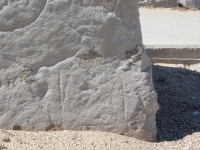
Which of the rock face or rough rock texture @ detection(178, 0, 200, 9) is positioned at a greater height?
the rock face

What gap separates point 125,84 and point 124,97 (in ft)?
0.28

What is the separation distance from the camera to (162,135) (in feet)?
12.5

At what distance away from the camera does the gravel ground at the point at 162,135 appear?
3.42 m

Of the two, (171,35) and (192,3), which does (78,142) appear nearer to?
(171,35)

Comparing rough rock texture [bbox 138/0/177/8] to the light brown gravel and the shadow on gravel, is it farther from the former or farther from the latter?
the light brown gravel

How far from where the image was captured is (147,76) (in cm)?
353

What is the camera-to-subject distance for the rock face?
11.4 feet

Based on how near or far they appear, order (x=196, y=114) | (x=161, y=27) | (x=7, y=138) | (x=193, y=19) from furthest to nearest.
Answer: (x=193, y=19)
(x=161, y=27)
(x=196, y=114)
(x=7, y=138)

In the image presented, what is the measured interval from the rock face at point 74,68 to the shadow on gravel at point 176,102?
15.0 inches

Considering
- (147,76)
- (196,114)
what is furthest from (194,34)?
(147,76)

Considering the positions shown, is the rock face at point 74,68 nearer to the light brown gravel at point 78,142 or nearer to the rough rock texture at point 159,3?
the light brown gravel at point 78,142

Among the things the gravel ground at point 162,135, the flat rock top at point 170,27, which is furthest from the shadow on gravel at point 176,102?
the flat rock top at point 170,27

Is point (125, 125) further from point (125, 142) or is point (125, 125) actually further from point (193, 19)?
point (193, 19)

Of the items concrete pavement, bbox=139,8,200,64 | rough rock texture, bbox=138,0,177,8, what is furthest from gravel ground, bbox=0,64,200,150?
rough rock texture, bbox=138,0,177,8
